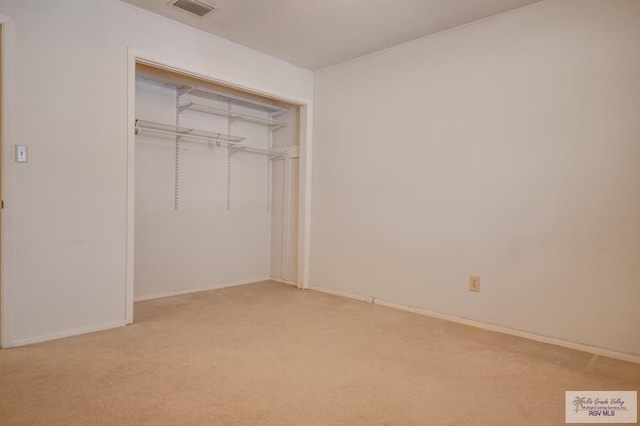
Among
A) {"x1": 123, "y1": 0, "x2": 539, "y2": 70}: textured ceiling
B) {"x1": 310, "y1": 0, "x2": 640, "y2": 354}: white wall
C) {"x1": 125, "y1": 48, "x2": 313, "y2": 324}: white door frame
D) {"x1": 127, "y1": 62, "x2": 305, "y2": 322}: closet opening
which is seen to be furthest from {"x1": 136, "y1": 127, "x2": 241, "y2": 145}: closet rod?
{"x1": 310, "y1": 0, "x2": 640, "y2": 354}: white wall

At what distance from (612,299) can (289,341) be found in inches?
88.7

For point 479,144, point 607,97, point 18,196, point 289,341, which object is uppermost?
point 607,97

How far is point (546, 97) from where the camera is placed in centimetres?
282

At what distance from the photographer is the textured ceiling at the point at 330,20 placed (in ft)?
9.65

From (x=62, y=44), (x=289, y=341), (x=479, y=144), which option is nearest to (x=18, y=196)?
(x=62, y=44)

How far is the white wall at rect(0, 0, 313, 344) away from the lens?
8.39 ft

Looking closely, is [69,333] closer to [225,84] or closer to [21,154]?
[21,154]

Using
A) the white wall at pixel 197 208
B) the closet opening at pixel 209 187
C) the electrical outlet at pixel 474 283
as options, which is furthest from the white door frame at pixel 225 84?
the electrical outlet at pixel 474 283

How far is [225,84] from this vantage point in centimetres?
369

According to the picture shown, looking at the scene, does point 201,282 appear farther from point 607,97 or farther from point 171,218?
point 607,97

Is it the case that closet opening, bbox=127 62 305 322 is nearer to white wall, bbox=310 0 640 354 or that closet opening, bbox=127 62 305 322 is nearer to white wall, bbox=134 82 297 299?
white wall, bbox=134 82 297 299

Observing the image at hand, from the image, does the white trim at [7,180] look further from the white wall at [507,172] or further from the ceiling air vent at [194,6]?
the white wall at [507,172]

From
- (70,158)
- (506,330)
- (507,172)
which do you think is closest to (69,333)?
(70,158)

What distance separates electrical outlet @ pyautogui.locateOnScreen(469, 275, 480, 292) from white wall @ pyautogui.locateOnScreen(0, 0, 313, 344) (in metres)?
2.88
